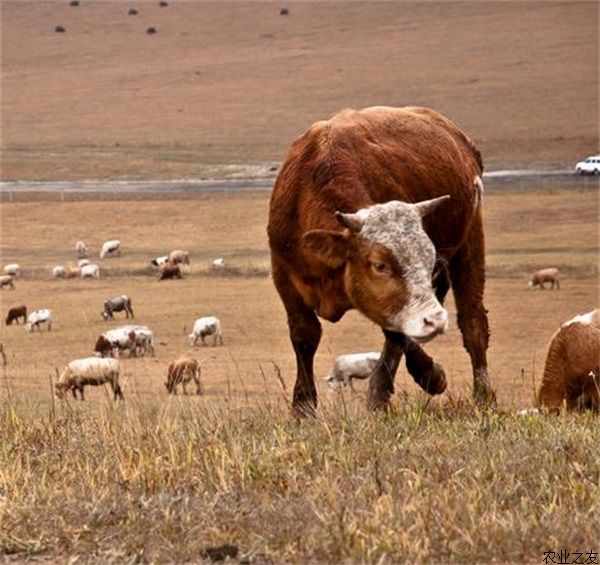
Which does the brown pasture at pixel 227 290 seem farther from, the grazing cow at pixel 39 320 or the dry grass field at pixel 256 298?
the grazing cow at pixel 39 320

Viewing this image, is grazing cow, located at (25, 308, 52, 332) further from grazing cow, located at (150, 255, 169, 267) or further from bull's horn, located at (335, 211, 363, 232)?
bull's horn, located at (335, 211, 363, 232)

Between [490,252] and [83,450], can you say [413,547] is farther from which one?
[490,252]

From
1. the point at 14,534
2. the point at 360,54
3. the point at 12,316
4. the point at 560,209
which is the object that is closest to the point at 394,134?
the point at 14,534

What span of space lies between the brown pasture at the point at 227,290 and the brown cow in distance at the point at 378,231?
1.01 meters

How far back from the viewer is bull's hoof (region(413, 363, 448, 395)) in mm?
9858

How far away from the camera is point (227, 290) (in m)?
42.5

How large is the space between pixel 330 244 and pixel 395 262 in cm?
44

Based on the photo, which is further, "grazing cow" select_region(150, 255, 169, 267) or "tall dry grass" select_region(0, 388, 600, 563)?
"grazing cow" select_region(150, 255, 169, 267)

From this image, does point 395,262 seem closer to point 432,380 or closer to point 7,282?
point 432,380

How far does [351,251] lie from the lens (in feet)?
30.0

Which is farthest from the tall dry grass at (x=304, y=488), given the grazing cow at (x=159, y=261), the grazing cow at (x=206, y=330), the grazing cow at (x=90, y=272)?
the grazing cow at (x=159, y=261)

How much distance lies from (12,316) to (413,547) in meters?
35.9

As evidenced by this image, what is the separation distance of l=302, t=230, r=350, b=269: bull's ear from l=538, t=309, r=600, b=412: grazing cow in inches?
107

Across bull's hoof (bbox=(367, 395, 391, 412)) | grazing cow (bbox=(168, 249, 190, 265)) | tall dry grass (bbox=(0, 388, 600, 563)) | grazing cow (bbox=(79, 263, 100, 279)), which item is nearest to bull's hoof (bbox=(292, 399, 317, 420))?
bull's hoof (bbox=(367, 395, 391, 412))
